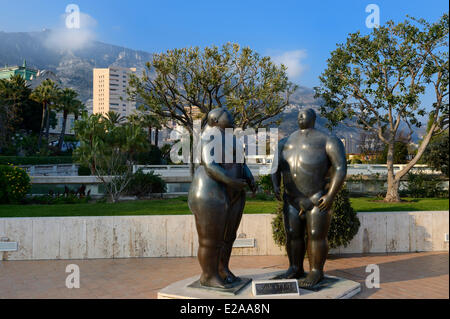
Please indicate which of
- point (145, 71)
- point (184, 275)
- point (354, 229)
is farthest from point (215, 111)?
point (145, 71)

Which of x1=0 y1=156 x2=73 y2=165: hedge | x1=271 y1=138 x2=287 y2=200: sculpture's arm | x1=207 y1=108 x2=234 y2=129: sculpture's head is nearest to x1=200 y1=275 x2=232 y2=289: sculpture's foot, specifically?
x1=271 y1=138 x2=287 y2=200: sculpture's arm

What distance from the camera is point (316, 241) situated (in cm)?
472

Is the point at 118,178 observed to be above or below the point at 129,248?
above

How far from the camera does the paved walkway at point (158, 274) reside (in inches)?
195

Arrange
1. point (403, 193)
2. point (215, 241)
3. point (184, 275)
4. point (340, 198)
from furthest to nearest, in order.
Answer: point (403, 193), point (340, 198), point (184, 275), point (215, 241)

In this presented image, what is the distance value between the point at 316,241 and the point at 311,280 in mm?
488

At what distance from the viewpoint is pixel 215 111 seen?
15.3 feet

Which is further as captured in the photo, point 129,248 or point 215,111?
point 129,248

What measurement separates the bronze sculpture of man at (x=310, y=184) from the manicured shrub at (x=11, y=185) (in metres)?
11.8

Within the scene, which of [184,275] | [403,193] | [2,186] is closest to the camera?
[184,275]

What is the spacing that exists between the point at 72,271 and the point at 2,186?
9166mm

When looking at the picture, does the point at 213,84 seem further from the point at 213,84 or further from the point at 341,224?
the point at 341,224

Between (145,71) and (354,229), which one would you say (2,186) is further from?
(354,229)

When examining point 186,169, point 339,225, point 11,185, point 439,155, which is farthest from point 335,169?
point 186,169
